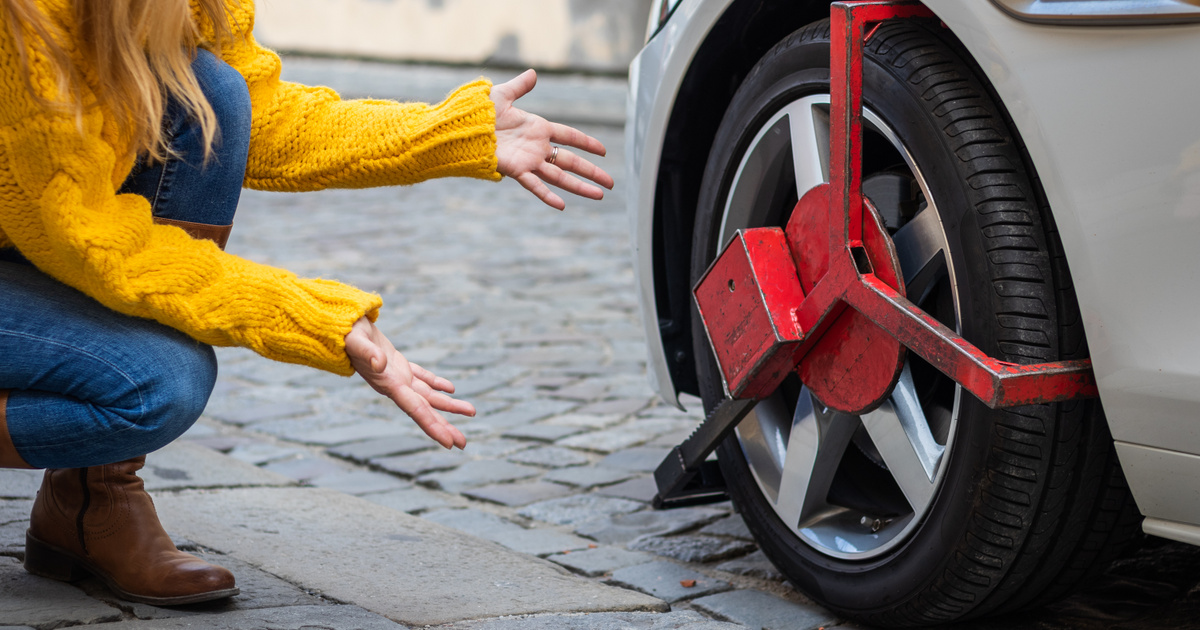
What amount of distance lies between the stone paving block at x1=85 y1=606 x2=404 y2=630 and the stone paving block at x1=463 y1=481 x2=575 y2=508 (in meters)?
0.88

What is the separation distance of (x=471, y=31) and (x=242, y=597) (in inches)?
553

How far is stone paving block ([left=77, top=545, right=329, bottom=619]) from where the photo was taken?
77.2 inches

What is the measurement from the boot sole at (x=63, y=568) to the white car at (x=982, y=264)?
1042mm

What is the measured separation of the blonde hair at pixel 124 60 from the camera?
1.58 metres

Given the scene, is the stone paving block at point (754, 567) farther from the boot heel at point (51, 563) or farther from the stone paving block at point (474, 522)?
the boot heel at point (51, 563)

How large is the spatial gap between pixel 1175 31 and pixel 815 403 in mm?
875

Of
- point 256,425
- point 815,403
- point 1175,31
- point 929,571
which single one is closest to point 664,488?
point 815,403

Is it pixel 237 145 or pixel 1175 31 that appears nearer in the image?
pixel 1175 31

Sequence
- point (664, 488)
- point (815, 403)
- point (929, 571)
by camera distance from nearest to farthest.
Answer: point (929, 571)
point (815, 403)
point (664, 488)

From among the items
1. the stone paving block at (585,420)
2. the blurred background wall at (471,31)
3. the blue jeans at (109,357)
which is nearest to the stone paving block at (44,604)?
the blue jeans at (109,357)

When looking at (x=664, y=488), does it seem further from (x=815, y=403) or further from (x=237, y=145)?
(x=237, y=145)

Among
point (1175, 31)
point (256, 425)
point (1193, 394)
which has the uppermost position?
point (1175, 31)

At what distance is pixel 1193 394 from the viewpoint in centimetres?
144

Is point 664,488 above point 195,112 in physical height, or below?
below
